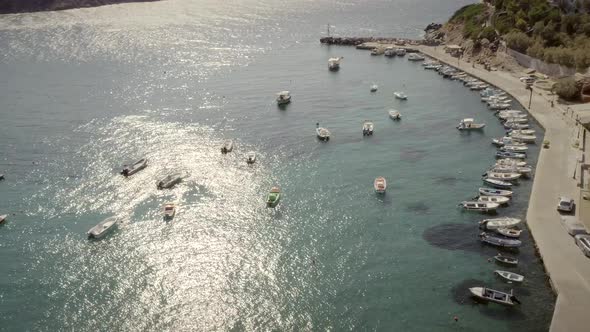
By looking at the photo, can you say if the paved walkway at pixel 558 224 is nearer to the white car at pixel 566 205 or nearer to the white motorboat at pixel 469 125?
the white car at pixel 566 205

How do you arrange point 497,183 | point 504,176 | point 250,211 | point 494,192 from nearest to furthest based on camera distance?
point 250,211, point 494,192, point 497,183, point 504,176

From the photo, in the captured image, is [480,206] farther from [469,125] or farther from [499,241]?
[469,125]

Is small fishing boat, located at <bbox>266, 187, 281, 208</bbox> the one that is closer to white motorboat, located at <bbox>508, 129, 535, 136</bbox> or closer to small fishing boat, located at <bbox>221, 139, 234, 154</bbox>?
small fishing boat, located at <bbox>221, 139, 234, 154</bbox>

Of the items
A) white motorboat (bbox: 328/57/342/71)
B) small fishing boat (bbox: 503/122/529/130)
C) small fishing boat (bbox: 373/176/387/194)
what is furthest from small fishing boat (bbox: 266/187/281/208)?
white motorboat (bbox: 328/57/342/71)

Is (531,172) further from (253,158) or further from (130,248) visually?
(130,248)

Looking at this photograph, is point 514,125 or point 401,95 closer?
point 514,125

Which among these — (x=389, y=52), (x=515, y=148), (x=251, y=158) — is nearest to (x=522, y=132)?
(x=515, y=148)

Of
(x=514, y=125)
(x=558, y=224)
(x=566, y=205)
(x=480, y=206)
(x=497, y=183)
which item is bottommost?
(x=480, y=206)
